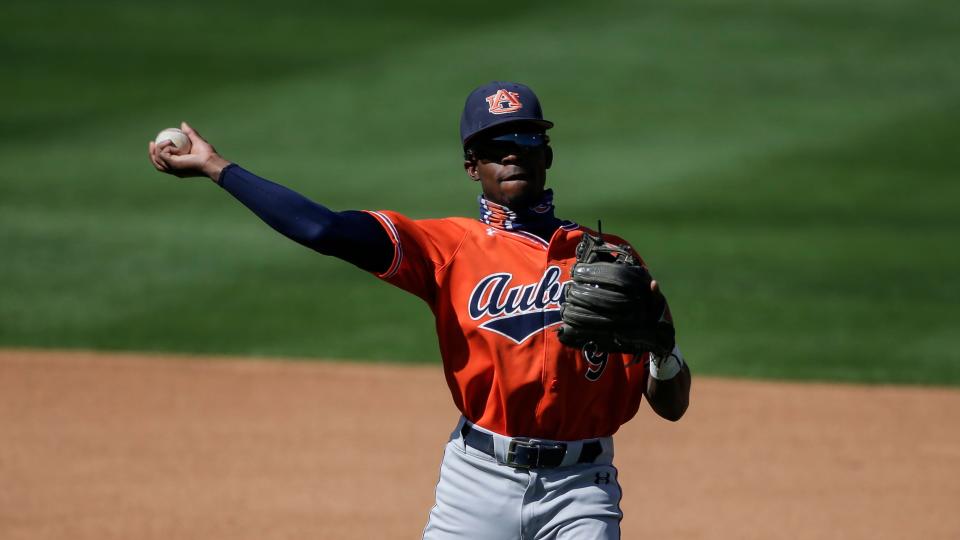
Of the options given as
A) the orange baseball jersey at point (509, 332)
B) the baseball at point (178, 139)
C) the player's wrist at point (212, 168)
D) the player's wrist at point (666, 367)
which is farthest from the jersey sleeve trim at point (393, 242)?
the player's wrist at point (666, 367)

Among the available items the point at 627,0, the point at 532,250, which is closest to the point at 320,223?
the point at 532,250

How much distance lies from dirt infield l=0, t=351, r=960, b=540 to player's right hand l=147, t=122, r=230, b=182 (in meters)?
3.36

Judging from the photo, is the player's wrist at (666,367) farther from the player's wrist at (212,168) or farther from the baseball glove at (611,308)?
the player's wrist at (212,168)

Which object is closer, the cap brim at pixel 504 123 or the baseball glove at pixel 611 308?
the baseball glove at pixel 611 308

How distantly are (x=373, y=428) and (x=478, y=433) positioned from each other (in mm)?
4760

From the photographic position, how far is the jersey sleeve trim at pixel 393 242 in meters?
3.81

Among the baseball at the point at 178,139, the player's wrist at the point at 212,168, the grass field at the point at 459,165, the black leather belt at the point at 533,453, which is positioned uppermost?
the grass field at the point at 459,165

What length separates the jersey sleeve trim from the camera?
3814 millimetres

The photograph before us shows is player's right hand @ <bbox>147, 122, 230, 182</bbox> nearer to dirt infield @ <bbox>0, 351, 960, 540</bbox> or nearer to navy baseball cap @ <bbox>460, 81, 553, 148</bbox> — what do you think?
navy baseball cap @ <bbox>460, 81, 553, 148</bbox>

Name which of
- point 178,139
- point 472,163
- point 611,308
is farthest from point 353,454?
point 611,308

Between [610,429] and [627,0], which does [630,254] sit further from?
[627,0]

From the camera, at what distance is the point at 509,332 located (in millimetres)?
3844

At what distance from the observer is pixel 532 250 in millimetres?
3984

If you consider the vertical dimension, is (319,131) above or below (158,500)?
above
